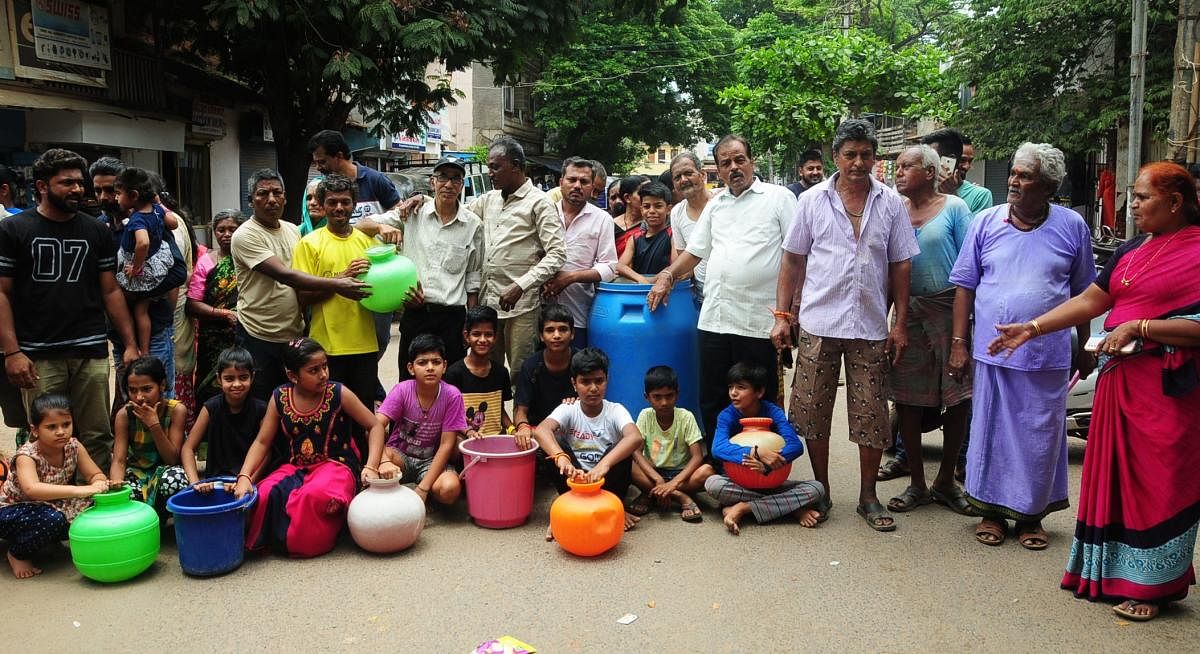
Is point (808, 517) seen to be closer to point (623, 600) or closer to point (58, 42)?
point (623, 600)

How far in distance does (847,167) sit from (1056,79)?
13.7m

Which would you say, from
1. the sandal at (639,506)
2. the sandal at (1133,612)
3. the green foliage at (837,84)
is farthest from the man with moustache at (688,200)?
the green foliage at (837,84)

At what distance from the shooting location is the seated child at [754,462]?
14.0 ft

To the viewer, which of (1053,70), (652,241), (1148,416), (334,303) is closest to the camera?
(1148,416)

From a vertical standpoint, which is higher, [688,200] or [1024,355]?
[688,200]

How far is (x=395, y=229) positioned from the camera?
16.2 feet

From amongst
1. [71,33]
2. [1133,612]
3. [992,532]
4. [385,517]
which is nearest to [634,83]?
[71,33]

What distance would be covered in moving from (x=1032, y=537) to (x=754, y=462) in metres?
1.24

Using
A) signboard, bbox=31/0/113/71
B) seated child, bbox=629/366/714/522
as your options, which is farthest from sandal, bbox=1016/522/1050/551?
signboard, bbox=31/0/113/71

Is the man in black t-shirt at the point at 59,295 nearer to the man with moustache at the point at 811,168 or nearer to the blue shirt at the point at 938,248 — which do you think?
the blue shirt at the point at 938,248

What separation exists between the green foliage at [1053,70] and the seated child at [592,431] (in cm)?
1259

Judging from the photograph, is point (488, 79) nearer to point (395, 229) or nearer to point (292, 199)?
point (292, 199)

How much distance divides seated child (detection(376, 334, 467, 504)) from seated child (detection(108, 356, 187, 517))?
0.93 metres

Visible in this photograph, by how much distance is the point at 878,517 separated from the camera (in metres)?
4.30
